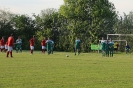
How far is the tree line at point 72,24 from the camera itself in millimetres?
69375

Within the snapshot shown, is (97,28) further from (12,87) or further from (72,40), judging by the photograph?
(12,87)

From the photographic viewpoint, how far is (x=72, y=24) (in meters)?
73.0

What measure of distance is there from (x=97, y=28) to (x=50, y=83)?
56.9 m

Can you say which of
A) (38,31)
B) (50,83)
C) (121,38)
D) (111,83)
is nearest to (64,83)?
(50,83)

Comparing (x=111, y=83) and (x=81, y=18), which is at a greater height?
(x=81, y=18)

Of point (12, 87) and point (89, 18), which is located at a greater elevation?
point (89, 18)

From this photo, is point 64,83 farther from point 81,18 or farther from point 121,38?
point 81,18

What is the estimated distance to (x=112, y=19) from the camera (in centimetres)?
7919

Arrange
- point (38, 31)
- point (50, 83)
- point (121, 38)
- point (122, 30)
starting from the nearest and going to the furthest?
point (50, 83) → point (121, 38) → point (122, 30) → point (38, 31)

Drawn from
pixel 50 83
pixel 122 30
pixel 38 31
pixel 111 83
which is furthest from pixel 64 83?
pixel 38 31

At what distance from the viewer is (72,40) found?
7056cm

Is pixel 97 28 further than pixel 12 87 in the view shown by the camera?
Yes

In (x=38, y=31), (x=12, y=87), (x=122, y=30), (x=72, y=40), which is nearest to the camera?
(x=12, y=87)

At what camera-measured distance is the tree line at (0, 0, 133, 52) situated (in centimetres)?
6938
